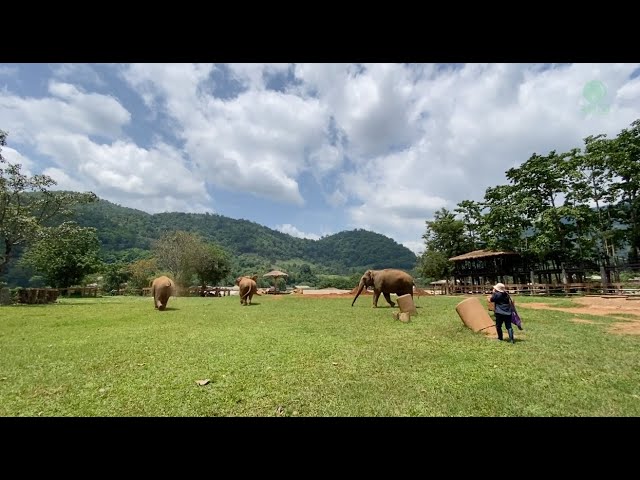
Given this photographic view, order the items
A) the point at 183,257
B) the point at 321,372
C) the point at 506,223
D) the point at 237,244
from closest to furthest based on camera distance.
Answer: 1. the point at 321,372
2. the point at 506,223
3. the point at 183,257
4. the point at 237,244

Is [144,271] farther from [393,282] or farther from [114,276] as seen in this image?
[393,282]

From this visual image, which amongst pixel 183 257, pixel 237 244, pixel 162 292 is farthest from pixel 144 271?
pixel 237 244

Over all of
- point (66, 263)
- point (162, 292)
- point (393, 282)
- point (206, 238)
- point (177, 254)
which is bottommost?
point (162, 292)

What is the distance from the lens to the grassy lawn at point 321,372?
4.82 metres

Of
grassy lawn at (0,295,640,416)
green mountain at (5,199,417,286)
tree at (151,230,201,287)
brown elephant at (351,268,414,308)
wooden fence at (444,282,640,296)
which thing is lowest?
grassy lawn at (0,295,640,416)

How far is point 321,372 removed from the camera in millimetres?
6383

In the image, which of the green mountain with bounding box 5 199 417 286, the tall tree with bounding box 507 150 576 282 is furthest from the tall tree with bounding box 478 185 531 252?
the green mountain with bounding box 5 199 417 286

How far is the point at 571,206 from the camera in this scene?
30703 mm

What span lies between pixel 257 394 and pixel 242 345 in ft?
12.7

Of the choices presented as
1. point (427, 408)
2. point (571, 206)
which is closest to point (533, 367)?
point (427, 408)

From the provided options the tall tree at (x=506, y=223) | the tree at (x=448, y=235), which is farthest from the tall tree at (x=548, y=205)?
the tree at (x=448, y=235)

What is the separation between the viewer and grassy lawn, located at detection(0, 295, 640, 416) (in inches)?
190

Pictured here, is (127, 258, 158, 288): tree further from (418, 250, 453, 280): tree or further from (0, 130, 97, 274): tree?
(418, 250, 453, 280): tree
